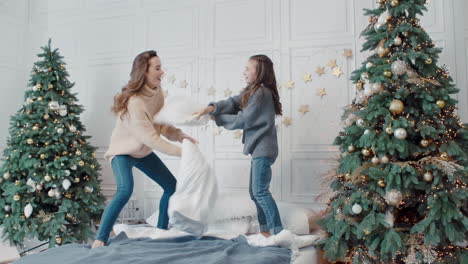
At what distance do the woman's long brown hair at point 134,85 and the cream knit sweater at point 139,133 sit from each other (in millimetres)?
35

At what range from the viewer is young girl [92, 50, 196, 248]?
2734 mm

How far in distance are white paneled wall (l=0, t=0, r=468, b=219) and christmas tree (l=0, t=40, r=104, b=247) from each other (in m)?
0.70

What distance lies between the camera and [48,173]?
147 inches

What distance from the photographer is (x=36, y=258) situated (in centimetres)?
215

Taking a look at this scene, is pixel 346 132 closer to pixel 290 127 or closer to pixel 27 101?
pixel 290 127

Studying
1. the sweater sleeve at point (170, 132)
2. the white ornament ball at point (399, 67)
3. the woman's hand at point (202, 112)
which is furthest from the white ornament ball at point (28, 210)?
the white ornament ball at point (399, 67)

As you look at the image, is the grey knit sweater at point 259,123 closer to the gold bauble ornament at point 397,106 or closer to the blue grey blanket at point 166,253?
the blue grey blanket at point 166,253

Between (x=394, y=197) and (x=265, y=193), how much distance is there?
84cm

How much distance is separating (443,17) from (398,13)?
41.0 inches

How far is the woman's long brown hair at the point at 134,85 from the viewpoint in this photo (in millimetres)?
2867

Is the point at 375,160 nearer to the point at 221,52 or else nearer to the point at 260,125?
the point at 260,125

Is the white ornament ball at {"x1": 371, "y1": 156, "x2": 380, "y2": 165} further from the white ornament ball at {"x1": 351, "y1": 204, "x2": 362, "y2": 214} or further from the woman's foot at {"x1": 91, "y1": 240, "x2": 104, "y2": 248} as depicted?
the woman's foot at {"x1": 91, "y1": 240, "x2": 104, "y2": 248}

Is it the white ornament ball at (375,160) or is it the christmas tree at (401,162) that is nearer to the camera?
the christmas tree at (401,162)

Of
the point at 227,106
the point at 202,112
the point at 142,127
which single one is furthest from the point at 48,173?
the point at 227,106
